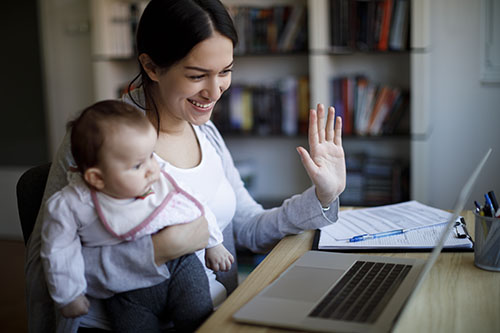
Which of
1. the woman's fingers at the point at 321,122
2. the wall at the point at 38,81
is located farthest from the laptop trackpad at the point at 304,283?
the wall at the point at 38,81

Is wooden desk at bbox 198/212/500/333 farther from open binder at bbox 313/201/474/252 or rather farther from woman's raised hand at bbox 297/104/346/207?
woman's raised hand at bbox 297/104/346/207

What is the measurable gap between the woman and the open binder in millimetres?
79

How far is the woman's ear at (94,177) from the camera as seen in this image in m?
1.18

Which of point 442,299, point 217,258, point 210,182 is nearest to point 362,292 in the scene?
point 442,299

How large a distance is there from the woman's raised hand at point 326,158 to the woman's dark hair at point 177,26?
1.10 ft

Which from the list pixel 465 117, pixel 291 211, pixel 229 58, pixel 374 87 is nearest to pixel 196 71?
pixel 229 58

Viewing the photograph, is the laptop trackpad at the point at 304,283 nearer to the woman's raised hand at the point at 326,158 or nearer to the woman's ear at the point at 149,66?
the woman's raised hand at the point at 326,158

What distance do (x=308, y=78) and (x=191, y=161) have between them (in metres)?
2.14

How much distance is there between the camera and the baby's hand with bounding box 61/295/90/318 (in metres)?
1.17

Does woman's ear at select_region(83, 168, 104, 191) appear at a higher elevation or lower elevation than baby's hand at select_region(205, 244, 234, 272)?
higher

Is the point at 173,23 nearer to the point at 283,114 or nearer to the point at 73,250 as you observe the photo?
the point at 73,250

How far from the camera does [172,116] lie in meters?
1.58

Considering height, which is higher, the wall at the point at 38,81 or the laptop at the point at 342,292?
the wall at the point at 38,81

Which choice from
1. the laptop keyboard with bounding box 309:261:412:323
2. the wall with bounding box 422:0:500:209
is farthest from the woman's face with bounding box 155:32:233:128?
the wall with bounding box 422:0:500:209
